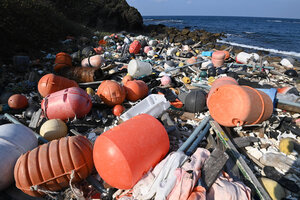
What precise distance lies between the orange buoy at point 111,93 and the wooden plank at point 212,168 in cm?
292

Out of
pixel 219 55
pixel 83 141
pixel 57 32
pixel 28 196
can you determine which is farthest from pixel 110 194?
pixel 57 32

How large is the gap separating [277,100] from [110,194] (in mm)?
Result: 4796

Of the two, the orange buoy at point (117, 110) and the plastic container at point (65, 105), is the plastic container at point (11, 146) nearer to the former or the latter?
the plastic container at point (65, 105)

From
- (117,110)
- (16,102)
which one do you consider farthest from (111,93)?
(16,102)

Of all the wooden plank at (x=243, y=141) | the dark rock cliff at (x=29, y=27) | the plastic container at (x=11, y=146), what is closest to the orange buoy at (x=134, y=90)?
the plastic container at (x=11, y=146)

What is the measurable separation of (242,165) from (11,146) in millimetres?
3613

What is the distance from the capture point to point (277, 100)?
4.77 meters

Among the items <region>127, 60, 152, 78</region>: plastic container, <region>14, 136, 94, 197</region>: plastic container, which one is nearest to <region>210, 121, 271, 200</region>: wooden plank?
<region>14, 136, 94, 197</region>: plastic container

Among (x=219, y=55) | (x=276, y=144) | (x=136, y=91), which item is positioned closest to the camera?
(x=276, y=144)

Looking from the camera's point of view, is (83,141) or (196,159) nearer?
(196,159)

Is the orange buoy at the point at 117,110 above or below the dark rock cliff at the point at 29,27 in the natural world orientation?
below

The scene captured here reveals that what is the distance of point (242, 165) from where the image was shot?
281cm

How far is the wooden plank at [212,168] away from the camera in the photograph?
2298mm

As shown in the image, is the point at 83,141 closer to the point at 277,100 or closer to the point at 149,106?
the point at 149,106
